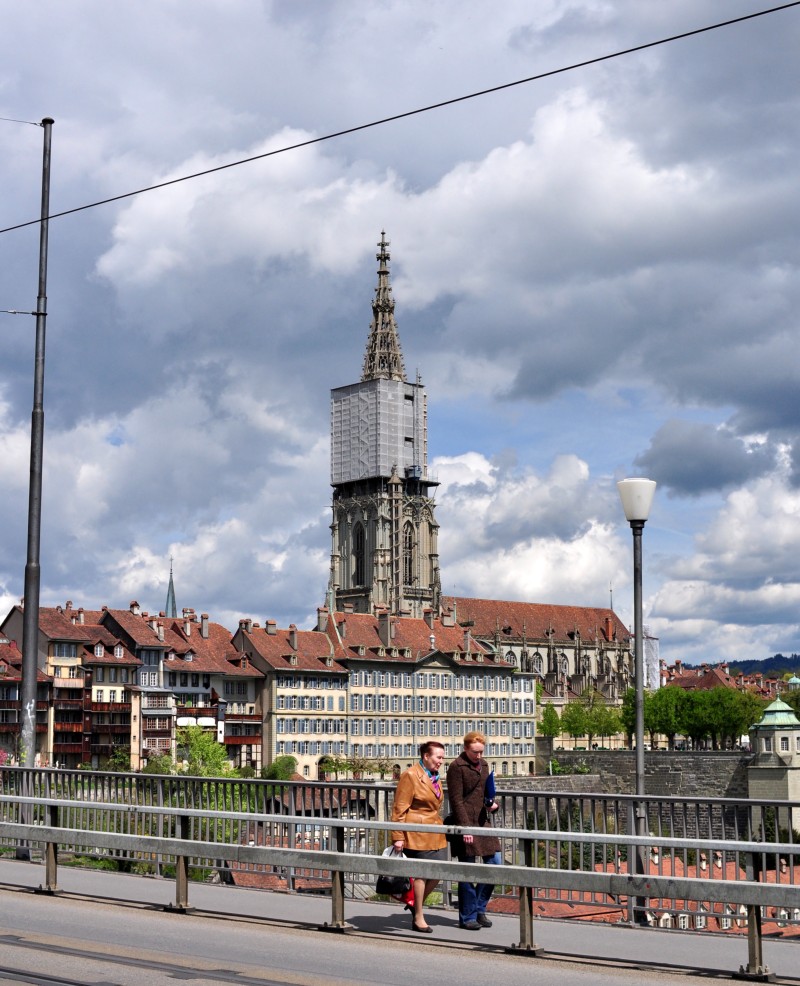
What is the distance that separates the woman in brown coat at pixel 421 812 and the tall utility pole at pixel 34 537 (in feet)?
25.0

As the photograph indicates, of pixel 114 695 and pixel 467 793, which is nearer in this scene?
pixel 467 793

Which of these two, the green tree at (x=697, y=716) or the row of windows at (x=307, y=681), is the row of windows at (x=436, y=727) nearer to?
the row of windows at (x=307, y=681)

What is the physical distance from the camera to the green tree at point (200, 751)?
3438 inches

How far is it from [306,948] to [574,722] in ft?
445

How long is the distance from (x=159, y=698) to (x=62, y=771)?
84.5 m

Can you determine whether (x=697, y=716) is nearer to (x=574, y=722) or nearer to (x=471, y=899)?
(x=574, y=722)

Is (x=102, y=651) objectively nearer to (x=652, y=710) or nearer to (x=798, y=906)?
(x=652, y=710)

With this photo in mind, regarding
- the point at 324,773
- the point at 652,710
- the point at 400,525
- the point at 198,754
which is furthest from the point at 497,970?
the point at 400,525

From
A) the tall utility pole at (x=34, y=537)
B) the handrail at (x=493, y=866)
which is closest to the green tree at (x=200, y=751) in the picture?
the tall utility pole at (x=34, y=537)

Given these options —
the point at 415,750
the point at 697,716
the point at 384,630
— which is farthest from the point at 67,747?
the point at 697,716

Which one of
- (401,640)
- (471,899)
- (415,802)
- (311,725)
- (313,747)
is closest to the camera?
(471,899)

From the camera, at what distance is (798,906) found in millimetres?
10695

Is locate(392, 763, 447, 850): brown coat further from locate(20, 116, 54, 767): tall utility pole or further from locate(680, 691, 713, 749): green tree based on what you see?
locate(680, 691, 713, 749): green tree

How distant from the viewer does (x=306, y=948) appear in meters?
12.4
